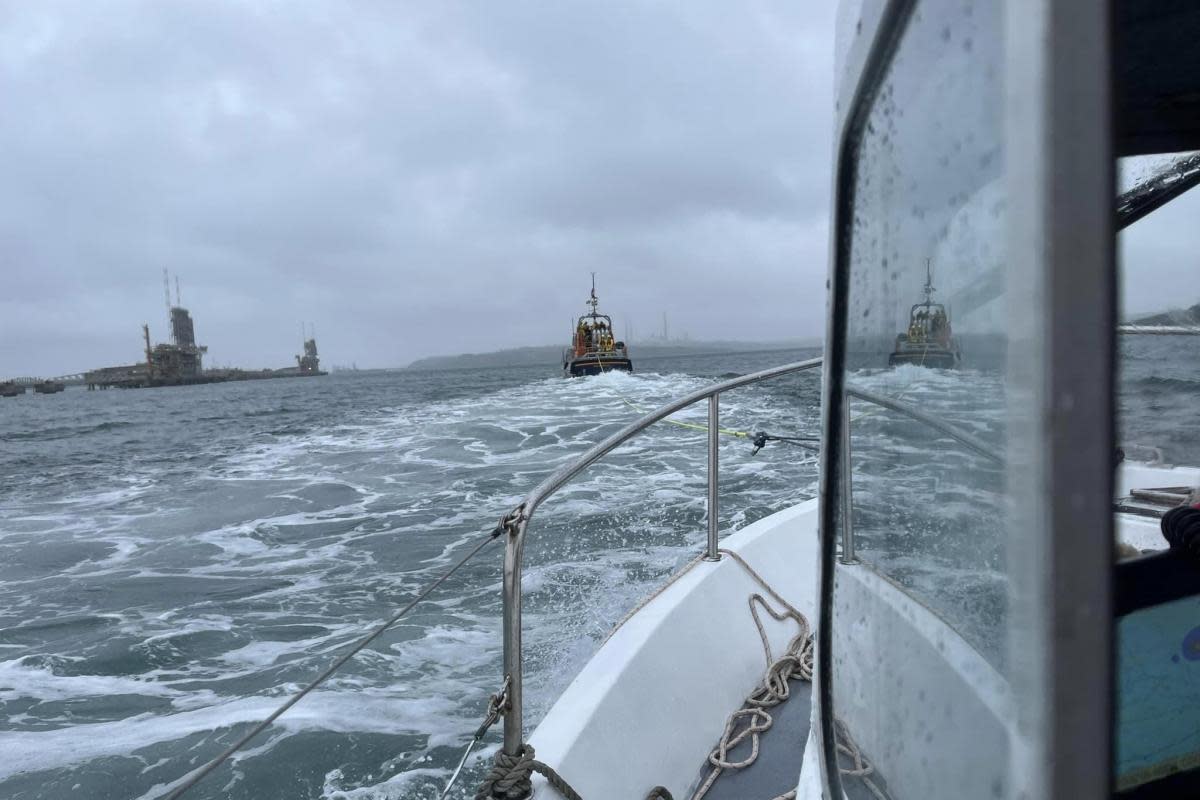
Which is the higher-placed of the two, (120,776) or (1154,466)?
(1154,466)

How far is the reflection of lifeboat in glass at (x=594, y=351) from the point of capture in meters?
33.3

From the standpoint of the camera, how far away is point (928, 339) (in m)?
0.60

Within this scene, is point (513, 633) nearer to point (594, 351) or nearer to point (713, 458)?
point (713, 458)

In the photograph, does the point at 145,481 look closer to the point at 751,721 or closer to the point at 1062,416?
the point at 751,721

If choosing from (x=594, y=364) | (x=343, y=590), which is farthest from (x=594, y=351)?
(x=343, y=590)

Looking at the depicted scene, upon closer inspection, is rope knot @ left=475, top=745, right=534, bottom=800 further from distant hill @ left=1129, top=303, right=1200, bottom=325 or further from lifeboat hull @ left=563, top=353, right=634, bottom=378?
lifeboat hull @ left=563, top=353, right=634, bottom=378

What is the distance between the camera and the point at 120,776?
10.3 feet

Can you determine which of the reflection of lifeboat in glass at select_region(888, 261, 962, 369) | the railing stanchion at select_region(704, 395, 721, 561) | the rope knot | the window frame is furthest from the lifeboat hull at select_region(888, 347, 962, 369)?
the railing stanchion at select_region(704, 395, 721, 561)

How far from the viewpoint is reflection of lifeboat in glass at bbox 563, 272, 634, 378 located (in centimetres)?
3331

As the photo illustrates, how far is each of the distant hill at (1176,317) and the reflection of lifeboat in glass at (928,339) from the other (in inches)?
6.1

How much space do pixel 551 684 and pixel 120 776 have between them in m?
1.87

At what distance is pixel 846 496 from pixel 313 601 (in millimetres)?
5024

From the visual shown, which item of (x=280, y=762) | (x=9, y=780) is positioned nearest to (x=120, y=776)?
(x=9, y=780)

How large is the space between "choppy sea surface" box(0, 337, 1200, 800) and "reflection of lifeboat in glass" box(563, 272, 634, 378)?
2208 centimetres
